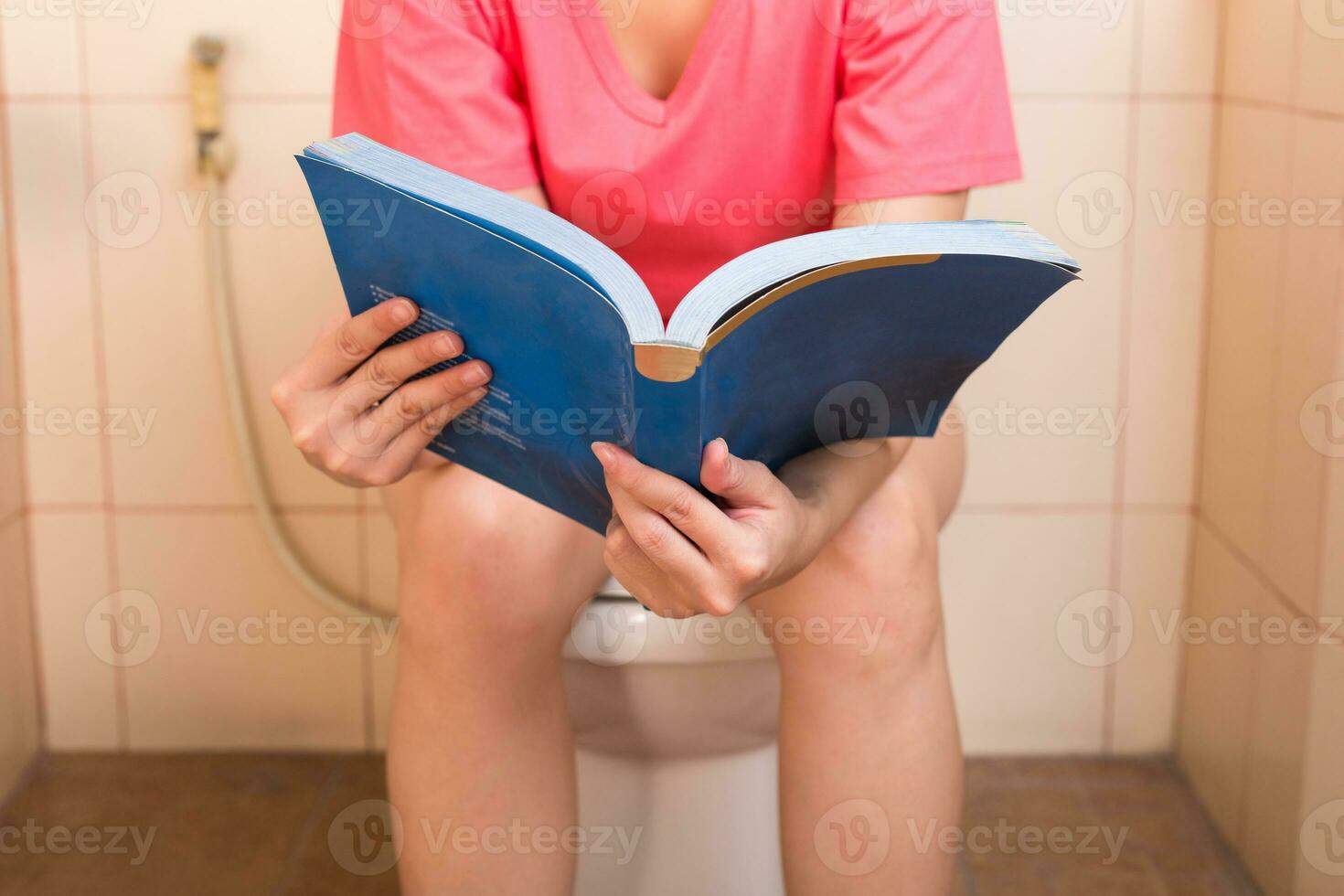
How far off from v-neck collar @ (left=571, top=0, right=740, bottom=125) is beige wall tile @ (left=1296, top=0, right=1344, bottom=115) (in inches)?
18.6

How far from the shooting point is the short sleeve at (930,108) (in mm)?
→ 838

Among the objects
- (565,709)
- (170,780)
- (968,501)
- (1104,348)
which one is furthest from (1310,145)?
(170,780)

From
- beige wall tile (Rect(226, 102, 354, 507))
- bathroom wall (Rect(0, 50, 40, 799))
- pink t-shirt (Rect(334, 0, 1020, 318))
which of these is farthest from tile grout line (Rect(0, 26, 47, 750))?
pink t-shirt (Rect(334, 0, 1020, 318))

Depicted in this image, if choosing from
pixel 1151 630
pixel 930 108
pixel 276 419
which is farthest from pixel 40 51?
pixel 1151 630

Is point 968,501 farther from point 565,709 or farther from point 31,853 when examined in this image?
point 31,853

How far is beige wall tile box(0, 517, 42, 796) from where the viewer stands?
134 centimetres

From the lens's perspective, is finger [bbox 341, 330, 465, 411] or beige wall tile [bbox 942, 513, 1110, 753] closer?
finger [bbox 341, 330, 465, 411]

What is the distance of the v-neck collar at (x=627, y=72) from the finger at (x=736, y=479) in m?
0.36

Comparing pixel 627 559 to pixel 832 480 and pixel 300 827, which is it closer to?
pixel 832 480

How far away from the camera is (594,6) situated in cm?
92

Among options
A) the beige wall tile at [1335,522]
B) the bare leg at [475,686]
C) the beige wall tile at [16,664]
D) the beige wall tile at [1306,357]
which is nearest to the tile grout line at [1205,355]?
the beige wall tile at [1306,357]

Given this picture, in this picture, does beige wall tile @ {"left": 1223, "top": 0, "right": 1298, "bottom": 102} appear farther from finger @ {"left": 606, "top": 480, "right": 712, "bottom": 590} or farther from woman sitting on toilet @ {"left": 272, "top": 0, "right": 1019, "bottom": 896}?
finger @ {"left": 606, "top": 480, "right": 712, "bottom": 590}

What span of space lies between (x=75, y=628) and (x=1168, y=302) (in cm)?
118

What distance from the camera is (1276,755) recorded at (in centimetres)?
113
